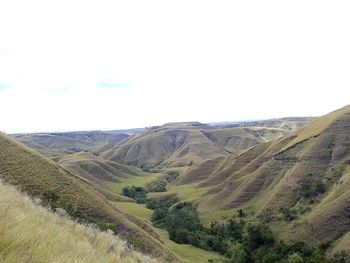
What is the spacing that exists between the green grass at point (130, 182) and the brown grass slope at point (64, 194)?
96.3 meters

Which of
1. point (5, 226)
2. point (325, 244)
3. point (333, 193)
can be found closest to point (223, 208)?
point (333, 193)

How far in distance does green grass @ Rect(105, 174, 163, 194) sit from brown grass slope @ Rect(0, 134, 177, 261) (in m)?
96.3

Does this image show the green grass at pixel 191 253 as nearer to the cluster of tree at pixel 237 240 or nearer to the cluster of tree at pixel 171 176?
the cluster of tree at pixel 237 240

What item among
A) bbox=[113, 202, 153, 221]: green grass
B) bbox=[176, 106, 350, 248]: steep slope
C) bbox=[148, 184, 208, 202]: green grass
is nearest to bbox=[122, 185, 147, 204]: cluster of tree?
bbox=[148, 184, 208, 202]: green grass

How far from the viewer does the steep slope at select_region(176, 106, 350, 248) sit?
69.8 metres

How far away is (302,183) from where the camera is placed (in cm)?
8650

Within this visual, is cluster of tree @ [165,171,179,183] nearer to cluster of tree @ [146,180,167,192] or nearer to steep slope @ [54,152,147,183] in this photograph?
cluster of tree @ [146,180,167,192]

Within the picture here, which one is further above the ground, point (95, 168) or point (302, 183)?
point (302, 183)

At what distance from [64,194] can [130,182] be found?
123 meters

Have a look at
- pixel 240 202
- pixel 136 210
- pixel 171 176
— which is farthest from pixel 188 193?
pixel 171 176

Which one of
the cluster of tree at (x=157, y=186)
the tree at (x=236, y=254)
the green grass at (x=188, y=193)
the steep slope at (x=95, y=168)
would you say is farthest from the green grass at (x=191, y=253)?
the steep slope at (x=95, y=168)

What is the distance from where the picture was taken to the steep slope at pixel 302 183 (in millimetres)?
69812

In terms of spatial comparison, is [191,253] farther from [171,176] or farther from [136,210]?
[171,176]

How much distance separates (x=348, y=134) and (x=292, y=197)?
2327 centimetres
